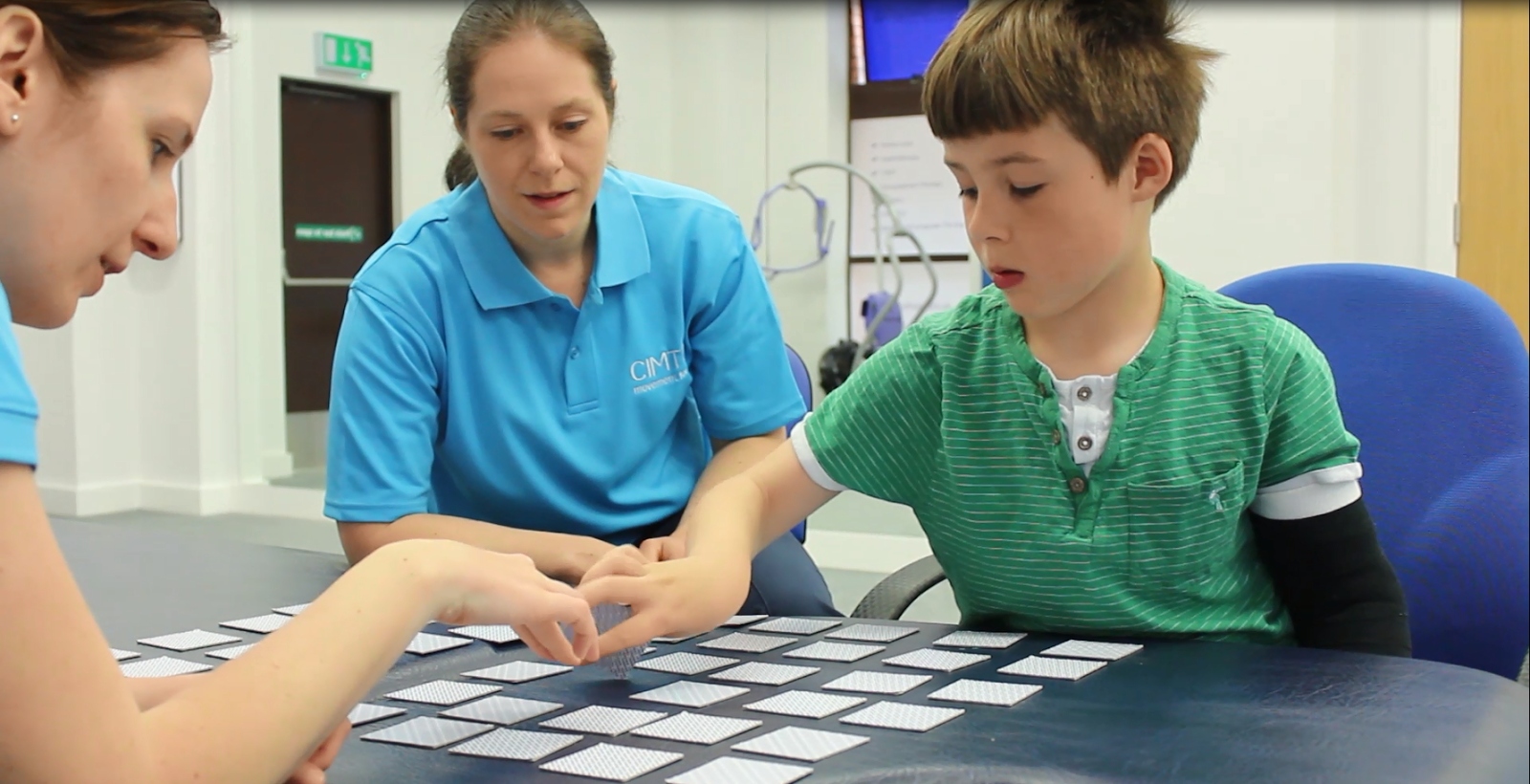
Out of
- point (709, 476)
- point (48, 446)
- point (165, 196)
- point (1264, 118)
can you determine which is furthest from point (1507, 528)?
point (48, 446)

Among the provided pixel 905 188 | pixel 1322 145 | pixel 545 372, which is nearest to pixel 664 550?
pixel 545 372

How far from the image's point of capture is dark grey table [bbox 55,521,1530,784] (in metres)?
0.68

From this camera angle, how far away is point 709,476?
5.64ft

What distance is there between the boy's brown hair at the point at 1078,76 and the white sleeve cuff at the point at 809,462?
32 cm

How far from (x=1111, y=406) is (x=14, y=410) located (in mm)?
820

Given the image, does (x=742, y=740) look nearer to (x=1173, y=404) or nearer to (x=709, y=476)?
(x=1173, y=404)

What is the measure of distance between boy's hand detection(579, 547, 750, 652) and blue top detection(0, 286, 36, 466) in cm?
41

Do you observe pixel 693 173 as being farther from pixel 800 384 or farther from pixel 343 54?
pixel 800 384

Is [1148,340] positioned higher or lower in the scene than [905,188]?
lower

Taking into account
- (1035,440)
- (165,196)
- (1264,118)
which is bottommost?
(1035,440)

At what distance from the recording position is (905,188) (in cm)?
450

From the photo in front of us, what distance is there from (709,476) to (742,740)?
993mm

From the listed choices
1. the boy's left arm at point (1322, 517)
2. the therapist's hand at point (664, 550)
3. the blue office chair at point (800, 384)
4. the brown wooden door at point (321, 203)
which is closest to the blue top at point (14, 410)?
the therapist's hand at point (664, 550)

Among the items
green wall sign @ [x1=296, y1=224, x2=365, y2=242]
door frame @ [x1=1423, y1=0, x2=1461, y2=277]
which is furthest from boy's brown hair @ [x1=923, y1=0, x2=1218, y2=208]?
green wall sign @ [x1=296, y1=224, x2=365, y2=242]
